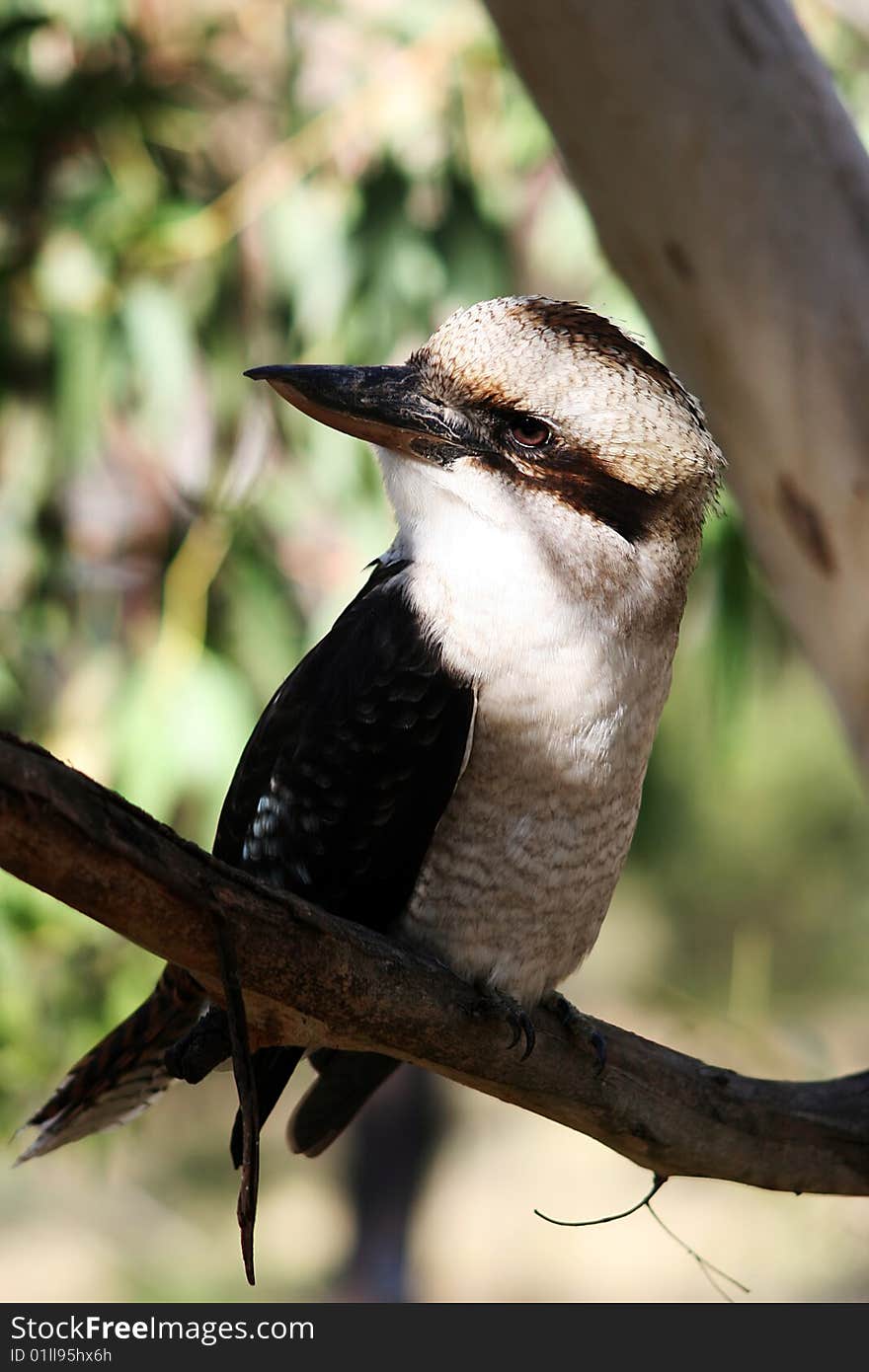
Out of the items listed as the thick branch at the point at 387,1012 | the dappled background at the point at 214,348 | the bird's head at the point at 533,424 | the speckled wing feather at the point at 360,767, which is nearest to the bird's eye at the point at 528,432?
the bird's head at the point at 533,424

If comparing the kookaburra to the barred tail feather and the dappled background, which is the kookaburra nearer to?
the barred tail feather

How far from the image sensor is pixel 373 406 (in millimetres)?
1130

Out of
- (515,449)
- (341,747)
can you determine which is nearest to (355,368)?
(515,449)

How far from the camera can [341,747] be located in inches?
45.2

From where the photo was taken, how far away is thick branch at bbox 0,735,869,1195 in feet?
2.69

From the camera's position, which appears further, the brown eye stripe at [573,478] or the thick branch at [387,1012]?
the brown eye stripe at [573,478]

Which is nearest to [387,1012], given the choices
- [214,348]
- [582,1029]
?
[582,1029]

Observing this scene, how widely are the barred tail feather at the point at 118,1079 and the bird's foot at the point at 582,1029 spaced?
0.98 feet

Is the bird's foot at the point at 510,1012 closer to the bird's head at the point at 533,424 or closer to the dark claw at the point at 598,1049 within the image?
the dark claw at the point at 598,1049

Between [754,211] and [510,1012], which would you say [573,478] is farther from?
[754,211]

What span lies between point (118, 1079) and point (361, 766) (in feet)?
1.20

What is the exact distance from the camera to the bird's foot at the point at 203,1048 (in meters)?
1.06
